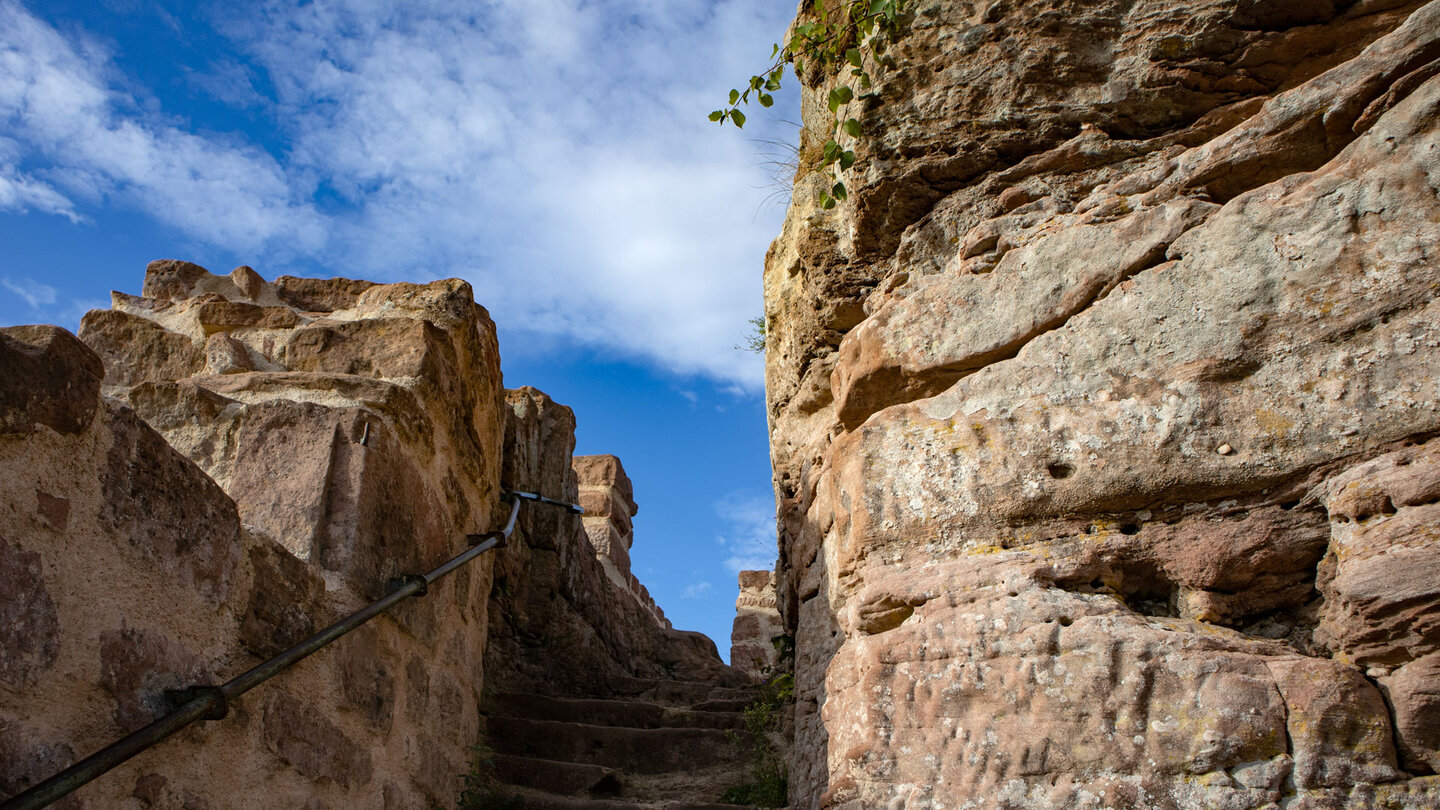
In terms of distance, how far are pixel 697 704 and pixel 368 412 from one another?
266 cm

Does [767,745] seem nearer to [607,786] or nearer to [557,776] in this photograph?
[607,786]

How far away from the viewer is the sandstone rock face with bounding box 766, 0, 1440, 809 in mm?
1852

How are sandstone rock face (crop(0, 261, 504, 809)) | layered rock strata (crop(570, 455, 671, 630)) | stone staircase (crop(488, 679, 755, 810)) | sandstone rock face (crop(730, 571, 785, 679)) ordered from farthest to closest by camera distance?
sandstone rock face (crop(730, 571, 785, 679)), layered rock strata (crop(570, 455, 671, 630)), stone staircase (crop(488, 679, 755, 810)), sandstone rock face (crop(0, 261, 504, 809))

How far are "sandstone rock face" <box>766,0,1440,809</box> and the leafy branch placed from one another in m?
0.18

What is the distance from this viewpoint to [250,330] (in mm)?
3424

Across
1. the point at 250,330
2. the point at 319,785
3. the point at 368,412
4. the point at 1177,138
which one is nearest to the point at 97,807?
the point at 319,785

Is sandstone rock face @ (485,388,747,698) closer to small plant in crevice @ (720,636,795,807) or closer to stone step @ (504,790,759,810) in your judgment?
stone step @ (504,790,759,810)

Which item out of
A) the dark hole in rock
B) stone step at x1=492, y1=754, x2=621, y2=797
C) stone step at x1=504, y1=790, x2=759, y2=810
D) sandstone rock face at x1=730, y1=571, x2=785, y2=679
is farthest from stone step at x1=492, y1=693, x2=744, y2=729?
sandstone rock face at x1=730, y1=571, x2=785, y2=679

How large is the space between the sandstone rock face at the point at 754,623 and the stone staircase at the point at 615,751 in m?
3.45

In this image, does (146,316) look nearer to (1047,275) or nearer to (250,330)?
(250,330)

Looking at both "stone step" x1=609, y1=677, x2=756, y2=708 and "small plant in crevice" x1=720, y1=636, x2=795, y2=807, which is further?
"stone step" x1=609, y1=677, x2=756, y2=708

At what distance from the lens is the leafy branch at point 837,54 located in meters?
3.02

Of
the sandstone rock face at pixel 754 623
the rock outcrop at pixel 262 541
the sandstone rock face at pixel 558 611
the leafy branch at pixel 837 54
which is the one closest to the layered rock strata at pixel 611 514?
the sandstone rock face at pixel 754 623

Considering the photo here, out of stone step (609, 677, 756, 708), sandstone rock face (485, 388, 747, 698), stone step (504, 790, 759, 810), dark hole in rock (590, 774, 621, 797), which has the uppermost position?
sandstone rock face (485, 388, 747, 698)
